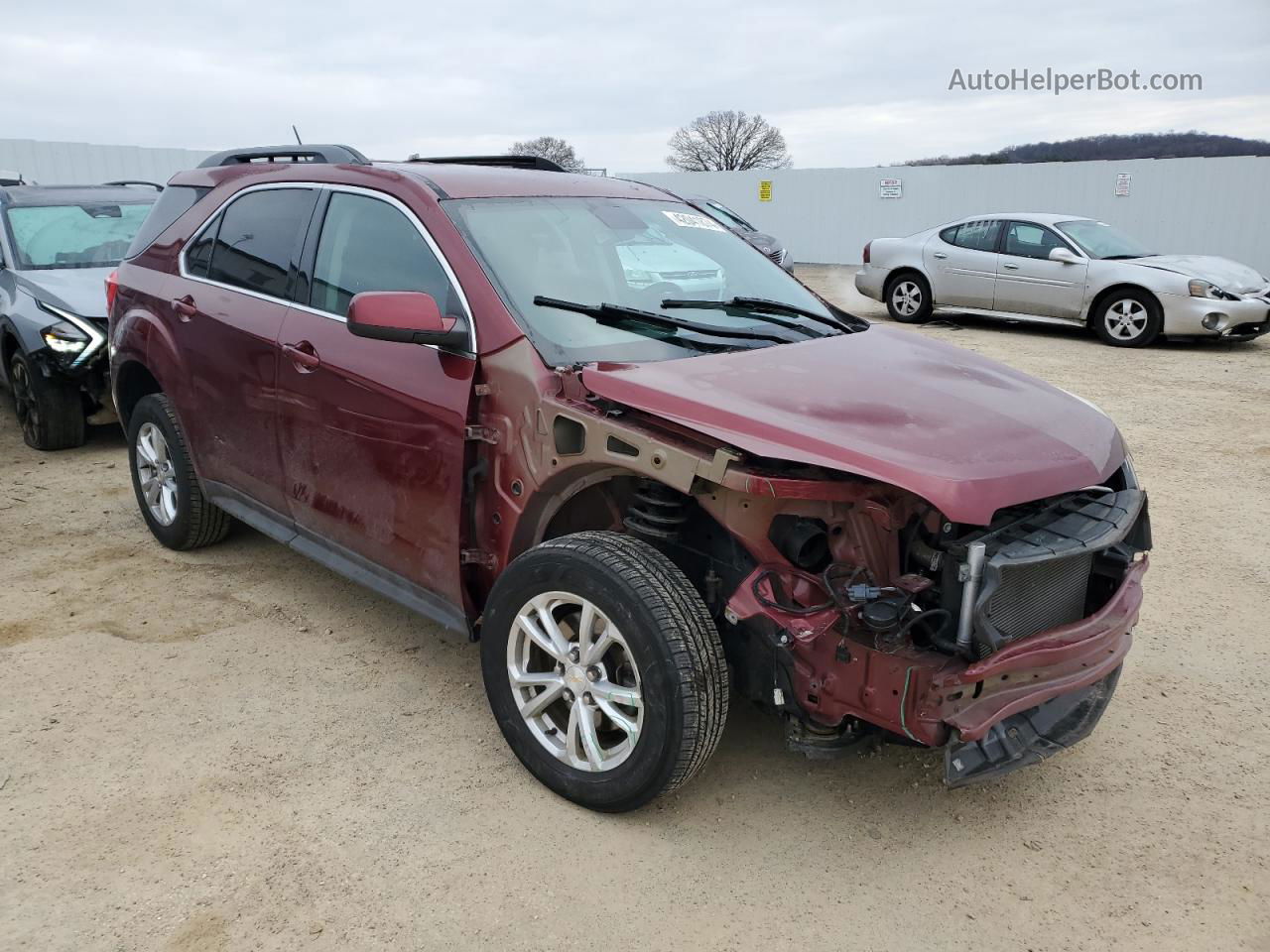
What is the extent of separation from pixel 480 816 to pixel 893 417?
1.70 m

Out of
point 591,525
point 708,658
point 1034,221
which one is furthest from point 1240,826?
point 1034,221

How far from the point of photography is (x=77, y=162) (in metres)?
20.8

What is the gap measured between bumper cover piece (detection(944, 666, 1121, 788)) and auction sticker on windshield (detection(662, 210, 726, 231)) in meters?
2.30

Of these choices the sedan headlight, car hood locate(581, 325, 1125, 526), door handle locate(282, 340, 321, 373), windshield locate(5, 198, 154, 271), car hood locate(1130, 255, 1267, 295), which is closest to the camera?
car hood locate(581, 325, 1125, 526)

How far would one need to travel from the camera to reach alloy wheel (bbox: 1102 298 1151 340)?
11406 mm

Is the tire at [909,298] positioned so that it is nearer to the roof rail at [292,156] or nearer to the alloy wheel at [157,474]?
the roof rail at [292,156]

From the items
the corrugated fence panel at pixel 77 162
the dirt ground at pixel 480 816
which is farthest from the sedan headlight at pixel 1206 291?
the corrugated fence panel at pixel 77 162

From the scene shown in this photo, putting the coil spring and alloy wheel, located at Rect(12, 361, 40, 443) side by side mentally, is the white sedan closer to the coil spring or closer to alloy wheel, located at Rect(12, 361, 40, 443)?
the coil spring

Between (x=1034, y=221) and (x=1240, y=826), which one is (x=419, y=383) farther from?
(x=1034, y=221)

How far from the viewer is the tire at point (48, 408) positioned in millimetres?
6844

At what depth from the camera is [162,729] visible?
341cm

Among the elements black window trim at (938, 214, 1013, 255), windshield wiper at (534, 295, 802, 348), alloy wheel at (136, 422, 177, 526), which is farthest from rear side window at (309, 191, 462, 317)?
black window trim at (938, 214, 1013, 255)

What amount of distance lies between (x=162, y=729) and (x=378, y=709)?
0.73 m

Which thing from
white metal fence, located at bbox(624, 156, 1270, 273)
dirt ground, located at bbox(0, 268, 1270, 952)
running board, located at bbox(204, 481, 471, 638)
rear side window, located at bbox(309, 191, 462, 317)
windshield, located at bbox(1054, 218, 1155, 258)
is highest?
A: white metal fence, located at bbox(624, 156, 1270, 273)
